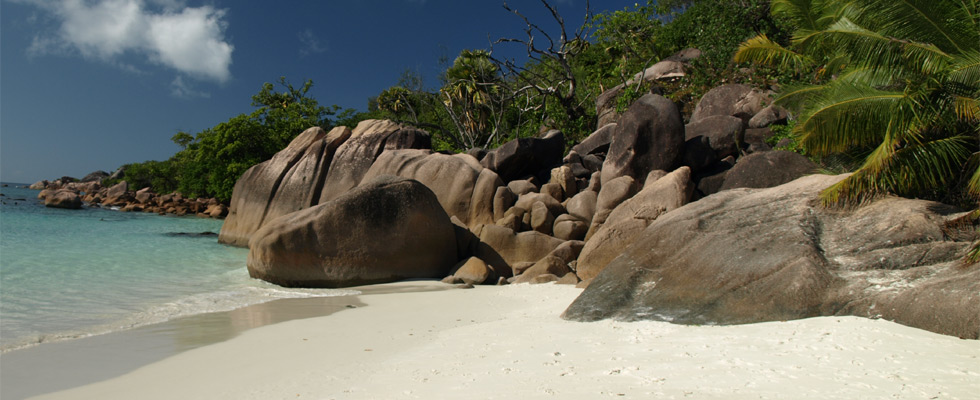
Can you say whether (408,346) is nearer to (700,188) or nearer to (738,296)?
(738,296)

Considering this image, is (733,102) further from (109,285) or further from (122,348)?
(122,348)

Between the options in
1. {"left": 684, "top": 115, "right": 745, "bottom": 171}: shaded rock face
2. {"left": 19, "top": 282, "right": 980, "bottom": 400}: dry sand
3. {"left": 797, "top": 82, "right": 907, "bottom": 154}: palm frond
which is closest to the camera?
{"left": 19, "top": 282, "right": 980, "bottom": 400}: dry sand

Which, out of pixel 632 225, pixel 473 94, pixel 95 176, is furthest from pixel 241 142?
pixel 95 176

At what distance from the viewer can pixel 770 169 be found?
33.3 feet

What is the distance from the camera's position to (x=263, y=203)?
18766 mm

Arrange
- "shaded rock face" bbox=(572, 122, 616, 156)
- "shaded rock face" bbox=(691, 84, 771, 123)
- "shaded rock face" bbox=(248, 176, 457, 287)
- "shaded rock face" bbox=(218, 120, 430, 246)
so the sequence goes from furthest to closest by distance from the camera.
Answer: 1. "shaded rock face" bbox=(218, 120, 430, 246)
2. "shaded rock face" bbox=(572, 122, 616, 156)
3. "shaded rock face" bbox=(691, 84, 771, 123)
4. "shaded rock face" bbox=(248, 176, 457, 287)

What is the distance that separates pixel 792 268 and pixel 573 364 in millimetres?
2412

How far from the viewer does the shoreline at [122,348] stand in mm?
4699

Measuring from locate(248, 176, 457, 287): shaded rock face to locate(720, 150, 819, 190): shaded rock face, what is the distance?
545 cm

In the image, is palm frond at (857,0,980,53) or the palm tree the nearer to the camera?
the palm tree

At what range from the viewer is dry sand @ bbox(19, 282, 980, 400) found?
11.4ft

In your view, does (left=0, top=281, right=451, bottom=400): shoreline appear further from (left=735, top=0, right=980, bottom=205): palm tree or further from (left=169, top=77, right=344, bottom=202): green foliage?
(left=169, top=77, right=344, bottom=202): green foliage

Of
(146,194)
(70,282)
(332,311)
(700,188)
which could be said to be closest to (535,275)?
(332,311)

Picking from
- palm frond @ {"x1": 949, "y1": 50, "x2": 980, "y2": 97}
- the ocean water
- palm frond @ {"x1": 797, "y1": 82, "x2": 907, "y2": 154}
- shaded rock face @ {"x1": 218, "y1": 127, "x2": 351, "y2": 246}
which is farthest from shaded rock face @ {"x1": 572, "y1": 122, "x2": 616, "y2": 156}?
palm frond @ {"x1": 949, "y1": 50, "x2": 980, "y2": 97}
